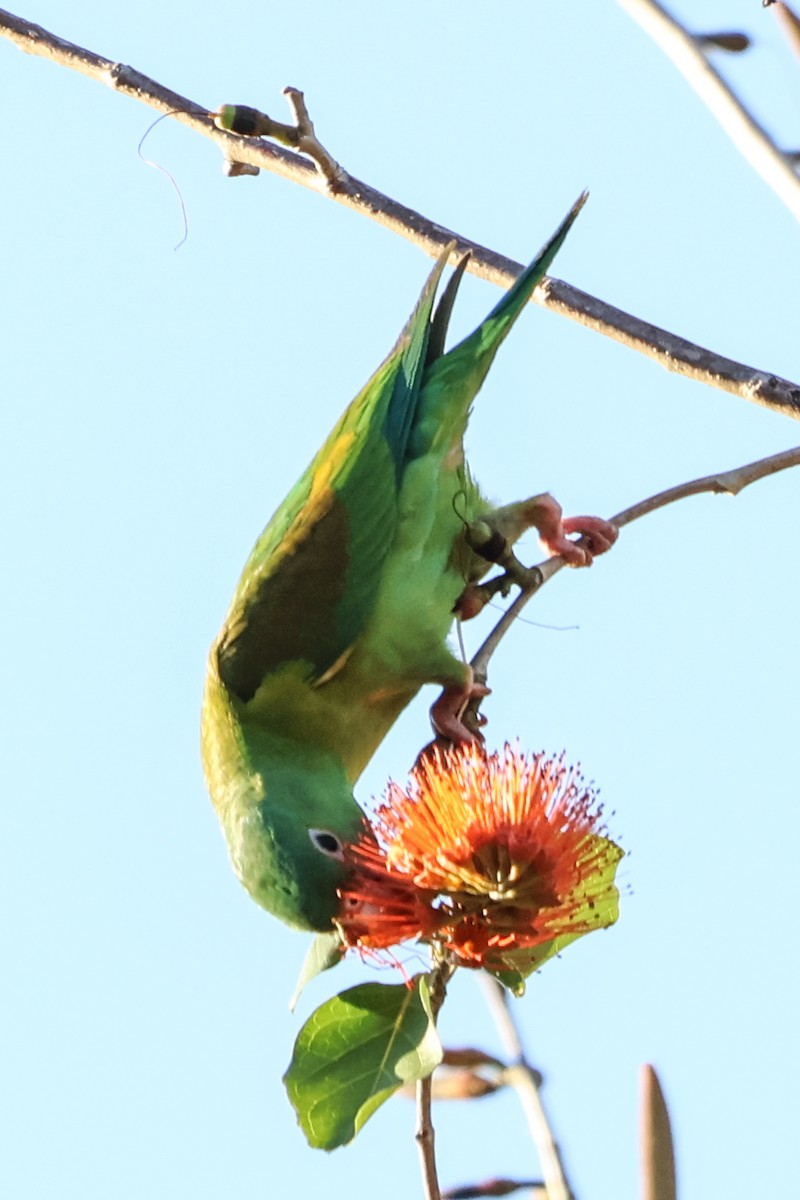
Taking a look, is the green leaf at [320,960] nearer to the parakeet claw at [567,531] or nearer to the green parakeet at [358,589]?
the green parakeet at [358,589]

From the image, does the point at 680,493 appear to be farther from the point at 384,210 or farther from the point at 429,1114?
the point at 429,1114

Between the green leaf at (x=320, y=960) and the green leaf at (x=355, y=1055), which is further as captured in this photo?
the green leaf at (x=320, y=960)

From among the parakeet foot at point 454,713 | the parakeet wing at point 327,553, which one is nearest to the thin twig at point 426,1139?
the parakeet foot at point 454,713

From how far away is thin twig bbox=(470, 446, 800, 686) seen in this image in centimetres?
296

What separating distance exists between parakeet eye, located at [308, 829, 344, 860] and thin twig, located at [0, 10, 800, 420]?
120 cm

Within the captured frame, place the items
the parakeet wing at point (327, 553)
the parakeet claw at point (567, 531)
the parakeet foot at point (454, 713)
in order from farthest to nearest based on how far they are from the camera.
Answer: the parakeet claw at point (567, 531)
the parakeet wing at point (327, 553)
the parakeet foot at point (454, 713)

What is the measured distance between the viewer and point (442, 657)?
3.84 meters

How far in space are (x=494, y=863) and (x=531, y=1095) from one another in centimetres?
68

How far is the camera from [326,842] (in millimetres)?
3283

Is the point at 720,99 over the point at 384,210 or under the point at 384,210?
under

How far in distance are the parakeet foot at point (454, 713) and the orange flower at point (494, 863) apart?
1.81 feet

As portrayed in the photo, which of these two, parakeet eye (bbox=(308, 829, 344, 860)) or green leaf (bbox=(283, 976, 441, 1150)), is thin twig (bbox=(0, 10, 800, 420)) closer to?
parakeet eye (bbox=(308, 829, 344, 860))

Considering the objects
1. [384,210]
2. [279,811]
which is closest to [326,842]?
[279,811]

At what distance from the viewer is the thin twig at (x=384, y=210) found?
335 centimetres
